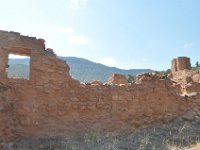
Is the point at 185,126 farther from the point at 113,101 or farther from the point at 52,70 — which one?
the point at 52,70

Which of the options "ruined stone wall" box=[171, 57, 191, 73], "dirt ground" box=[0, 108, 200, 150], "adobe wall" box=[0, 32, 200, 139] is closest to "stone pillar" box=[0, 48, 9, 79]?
"adobe wall" box=[0, 32, 200, 139]

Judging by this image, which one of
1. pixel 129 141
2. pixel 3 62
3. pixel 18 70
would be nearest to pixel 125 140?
pixel 129 141

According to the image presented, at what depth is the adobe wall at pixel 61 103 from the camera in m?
8.49

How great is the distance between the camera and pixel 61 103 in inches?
357

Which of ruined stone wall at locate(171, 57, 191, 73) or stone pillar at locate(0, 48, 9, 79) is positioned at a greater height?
ruined stone wall at locate(171, 57, 191, 73)

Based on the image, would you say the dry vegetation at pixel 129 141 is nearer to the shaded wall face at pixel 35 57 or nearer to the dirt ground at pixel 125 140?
the dirt ground at pixel 125 140

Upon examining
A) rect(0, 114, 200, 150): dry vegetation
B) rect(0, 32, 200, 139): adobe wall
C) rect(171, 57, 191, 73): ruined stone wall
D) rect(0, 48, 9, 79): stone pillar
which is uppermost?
rect(171, 57, 191, 73): ruined stone wall

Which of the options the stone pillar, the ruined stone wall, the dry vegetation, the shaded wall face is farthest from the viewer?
the ruined stone wall

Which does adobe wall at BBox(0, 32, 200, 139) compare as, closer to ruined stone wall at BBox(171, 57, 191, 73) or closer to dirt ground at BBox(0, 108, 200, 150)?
dirt ground at BBox(0, 108, 200, 150)

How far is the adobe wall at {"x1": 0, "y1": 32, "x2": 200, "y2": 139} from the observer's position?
334 inches

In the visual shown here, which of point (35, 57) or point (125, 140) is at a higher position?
point (35, 57)

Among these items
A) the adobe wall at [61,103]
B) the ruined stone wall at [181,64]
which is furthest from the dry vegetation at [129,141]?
the ruined stone wall at [181,64]

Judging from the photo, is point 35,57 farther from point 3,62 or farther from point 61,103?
point 61,103

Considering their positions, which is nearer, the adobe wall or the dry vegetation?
the dry vegetation
